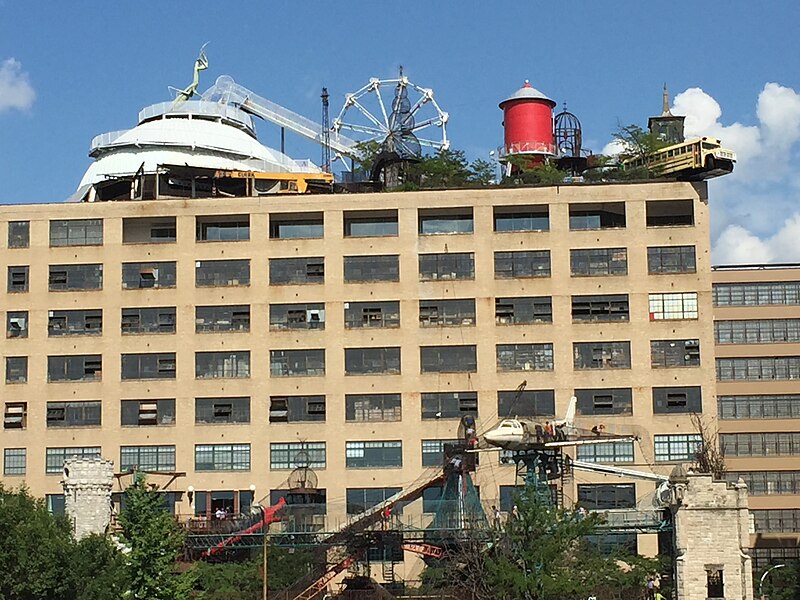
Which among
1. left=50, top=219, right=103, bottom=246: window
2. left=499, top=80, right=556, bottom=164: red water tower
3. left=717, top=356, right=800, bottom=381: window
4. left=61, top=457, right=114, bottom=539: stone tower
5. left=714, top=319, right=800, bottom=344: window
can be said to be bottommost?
left=61, top=457, right=114, bottom=539: stone tower

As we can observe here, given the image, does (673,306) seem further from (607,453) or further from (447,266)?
(447,266)

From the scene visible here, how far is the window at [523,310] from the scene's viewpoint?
103m

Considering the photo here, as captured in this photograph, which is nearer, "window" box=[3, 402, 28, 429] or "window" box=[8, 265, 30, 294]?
"window" box=[3, 402, 28, 429]

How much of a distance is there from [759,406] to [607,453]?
22.3 m

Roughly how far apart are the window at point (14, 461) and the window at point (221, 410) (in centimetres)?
1265

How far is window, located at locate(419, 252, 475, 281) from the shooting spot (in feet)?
339

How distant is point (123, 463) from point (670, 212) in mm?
43056

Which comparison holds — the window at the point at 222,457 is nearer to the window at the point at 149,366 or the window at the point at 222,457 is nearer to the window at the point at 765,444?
the window at the point at 149,366

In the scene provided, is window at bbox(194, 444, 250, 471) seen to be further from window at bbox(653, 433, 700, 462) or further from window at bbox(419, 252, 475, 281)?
window at bbox(653, 433, 700, 462)

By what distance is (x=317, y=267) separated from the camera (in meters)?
104

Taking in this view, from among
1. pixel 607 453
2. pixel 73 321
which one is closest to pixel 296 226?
pixel 73 321

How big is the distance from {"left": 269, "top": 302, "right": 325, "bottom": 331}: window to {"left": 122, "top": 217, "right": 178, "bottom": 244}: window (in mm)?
9886

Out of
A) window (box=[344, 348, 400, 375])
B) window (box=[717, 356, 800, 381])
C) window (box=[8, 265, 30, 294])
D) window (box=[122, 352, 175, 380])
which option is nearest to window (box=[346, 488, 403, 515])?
window (box=[344, 348, 400, 375])

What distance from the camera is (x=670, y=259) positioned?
103m
